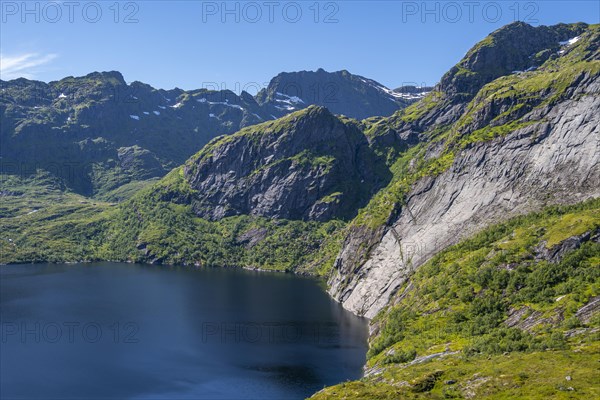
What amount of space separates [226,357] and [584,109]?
143 m

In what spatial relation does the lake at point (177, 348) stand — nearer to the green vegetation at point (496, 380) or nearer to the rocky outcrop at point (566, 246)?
the green vegetation at point (496, 380)

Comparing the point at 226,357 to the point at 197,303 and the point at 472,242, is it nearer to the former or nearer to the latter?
the point at 197,303

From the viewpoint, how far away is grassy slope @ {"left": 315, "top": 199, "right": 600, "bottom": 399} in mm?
74688

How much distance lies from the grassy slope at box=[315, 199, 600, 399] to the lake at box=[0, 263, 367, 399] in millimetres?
16183

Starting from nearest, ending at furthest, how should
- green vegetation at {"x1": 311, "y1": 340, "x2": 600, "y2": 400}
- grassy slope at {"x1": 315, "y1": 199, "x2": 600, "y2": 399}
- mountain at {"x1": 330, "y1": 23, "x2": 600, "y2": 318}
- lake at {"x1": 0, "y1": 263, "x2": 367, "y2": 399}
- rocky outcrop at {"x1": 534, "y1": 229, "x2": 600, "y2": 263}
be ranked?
green vegetation at {"x1": 311, "y1": 340, "x2": 600, "y2": 400}, grassy slope at {"x1": 315, "y1": 199, "x2": 600, "y2": 399}, lake at {"x1": 0, "y1": 263, "x2": 367, "y2": 399}, rocky outcrop at {"x1": 534, "y1": 229, "x2": 600, "y2": 263}, mountain at {"x1": 330, "y1": 23, "x2": 600, "y2": 318}

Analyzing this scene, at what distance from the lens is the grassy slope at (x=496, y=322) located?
7469cm

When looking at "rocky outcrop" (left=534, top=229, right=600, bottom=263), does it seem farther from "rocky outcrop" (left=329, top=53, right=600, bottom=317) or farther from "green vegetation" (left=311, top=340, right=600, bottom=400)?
"green vegetation" (left=311, top=340, right=600, bottom=400)

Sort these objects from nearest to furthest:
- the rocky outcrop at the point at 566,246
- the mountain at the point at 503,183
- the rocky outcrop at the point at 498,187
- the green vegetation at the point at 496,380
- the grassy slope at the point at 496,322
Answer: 1. the green vegetation at the point at 496,380
2. the grassy slope at the point at 496,322
3. the rocky outcrop at the point at 566,246
4. the rocky outcrop at the point at 498,187
5. the mountain at the point at 503,183

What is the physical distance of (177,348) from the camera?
142375 millimetres

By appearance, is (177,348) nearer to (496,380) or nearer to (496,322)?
(496,322)

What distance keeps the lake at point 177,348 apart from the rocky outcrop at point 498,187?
20.7m

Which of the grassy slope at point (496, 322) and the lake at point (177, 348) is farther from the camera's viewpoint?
the lake at point (177, 348)

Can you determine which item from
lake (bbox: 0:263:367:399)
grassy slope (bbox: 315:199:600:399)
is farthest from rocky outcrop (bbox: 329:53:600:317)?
lake (bbox: 0:263:367:399)

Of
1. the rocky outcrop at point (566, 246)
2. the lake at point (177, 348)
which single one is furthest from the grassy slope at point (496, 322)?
the lake at point (177, 348)
